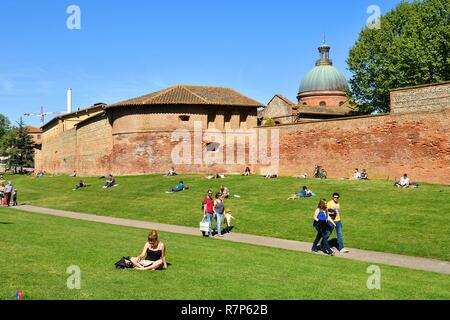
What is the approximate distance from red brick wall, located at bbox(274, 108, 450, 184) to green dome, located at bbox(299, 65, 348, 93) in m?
39.4

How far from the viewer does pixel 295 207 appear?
24.5 m

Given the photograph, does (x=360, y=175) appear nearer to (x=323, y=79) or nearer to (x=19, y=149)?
(x=323, y=79)

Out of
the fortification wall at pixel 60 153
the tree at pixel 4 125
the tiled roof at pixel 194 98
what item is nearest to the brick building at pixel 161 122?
the tiled roof at pixel 194 98

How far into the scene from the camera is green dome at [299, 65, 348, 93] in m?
78.9

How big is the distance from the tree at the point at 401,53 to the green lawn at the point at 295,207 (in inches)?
722

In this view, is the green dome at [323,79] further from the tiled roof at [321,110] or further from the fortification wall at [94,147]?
the fortification wall at [94,147]

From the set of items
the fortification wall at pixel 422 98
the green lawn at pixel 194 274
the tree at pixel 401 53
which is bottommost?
the green lawn at pixel 194 274

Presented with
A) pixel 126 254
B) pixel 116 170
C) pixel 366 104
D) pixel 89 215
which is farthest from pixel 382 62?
pixel 126 254

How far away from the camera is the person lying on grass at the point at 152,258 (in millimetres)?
11391

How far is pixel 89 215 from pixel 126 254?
1487 centimetres

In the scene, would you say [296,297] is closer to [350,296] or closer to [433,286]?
[350,296]

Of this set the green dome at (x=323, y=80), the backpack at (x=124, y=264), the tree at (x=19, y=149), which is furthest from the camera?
the tree at (x=19, y=149)

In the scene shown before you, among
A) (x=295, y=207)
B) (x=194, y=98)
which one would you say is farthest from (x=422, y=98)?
(x=194, y=98)

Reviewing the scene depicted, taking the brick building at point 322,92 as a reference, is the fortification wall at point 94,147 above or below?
below
